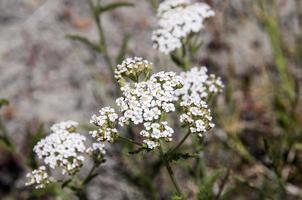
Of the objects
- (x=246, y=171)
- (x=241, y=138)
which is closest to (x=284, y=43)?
(x=241, y=138)

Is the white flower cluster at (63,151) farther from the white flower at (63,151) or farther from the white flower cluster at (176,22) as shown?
the white flower cluster at (176,22)

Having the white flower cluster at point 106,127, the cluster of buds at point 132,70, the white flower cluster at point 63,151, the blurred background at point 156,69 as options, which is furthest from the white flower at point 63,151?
the blurred background at point 156,69

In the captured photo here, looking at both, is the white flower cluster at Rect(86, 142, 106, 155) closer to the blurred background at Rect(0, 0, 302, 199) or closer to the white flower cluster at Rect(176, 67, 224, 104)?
the white flower cluster at Rect(176, 67, 224, 104)

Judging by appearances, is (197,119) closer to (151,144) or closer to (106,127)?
(151,144)

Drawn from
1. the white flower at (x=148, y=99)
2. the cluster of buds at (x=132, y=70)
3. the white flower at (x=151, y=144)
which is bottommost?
the white flower at (x=151, y=144)

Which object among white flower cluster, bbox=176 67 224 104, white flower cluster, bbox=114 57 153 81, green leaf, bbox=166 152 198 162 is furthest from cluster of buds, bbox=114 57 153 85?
white flower cluster, bbox=176 67 224 104

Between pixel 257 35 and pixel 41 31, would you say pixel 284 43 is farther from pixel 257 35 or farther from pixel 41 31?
pixel 41 31
